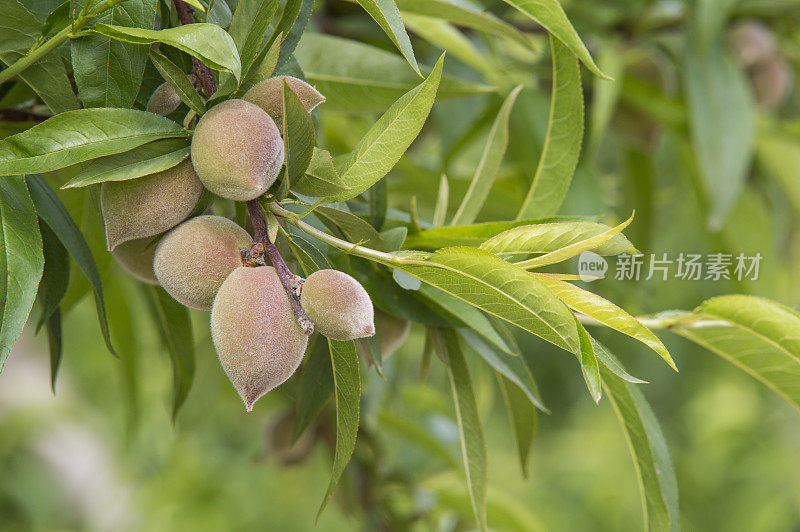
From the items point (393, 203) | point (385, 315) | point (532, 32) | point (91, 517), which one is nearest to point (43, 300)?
point (385, 315)

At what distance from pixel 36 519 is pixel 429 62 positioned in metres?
1.10

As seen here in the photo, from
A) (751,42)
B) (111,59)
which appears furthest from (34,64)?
(751,42)

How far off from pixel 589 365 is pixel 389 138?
0.10 metres

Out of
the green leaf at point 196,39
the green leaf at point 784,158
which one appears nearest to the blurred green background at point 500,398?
the green leaf at point 784,158

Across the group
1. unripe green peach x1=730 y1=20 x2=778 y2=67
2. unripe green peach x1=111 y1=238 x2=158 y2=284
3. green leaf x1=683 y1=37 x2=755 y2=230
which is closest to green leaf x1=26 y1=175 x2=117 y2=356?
unripe green peach x1=111 y1=238 x2=158 y2=284

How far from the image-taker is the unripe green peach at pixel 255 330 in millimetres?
222

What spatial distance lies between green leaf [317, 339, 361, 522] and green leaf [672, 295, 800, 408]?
0.15 m

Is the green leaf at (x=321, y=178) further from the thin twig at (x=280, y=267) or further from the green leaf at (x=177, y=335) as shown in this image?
the green leaf at (x=177, y=335)

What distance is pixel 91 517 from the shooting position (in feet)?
4.86

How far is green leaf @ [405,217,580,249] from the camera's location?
0.29 m

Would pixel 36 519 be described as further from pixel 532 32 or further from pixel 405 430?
pixel 532 32

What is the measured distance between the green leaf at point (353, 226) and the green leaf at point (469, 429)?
3.2 inches

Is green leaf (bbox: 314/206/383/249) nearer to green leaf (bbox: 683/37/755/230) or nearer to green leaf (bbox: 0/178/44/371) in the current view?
green leaf (bbox: 0/178/44/371)

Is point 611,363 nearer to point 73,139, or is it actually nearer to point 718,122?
point 73,139
